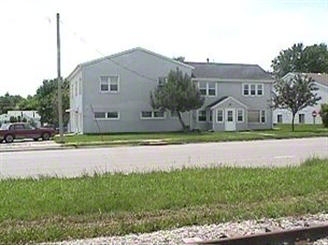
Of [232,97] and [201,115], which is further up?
[232,97]

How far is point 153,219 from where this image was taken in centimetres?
807

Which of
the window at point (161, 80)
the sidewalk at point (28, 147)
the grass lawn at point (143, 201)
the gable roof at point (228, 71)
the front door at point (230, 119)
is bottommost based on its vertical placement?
the sidewalk at point (28, 147)

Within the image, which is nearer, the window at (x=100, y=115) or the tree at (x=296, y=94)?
the window at (x=100, y=115)

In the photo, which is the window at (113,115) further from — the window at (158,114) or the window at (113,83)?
the window at (158,114)

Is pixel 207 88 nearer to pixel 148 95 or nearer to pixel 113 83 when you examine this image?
pixel 148 95

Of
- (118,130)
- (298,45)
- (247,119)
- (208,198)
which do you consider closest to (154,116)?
(118,130)

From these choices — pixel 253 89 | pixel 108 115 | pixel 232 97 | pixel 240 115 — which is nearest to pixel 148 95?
pixel 108 115

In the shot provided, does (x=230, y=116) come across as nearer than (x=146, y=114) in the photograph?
No

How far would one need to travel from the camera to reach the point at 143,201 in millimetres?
9438

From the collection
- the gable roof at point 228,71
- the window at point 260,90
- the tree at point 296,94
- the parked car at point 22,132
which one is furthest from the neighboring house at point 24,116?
the tree at point 296,94

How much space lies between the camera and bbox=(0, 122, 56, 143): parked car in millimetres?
40572

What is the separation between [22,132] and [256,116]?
77.0 feet

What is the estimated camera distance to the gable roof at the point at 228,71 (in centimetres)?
5184

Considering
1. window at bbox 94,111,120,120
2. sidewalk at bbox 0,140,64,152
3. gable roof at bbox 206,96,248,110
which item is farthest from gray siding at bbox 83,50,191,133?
sidewalk at bbox 0,140,64,152
